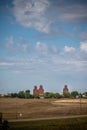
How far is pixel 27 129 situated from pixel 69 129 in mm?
4702

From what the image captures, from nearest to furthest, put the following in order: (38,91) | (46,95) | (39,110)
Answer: (39,110) → (38,91) → (46,95)

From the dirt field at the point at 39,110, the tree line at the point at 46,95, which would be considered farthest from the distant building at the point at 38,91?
the dirt field at the point at 39,110

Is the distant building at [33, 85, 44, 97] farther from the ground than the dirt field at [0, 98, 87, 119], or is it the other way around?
the distant building at [33, 85, 44, 97]

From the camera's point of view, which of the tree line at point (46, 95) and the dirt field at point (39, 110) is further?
the tree line at point (46, 95)

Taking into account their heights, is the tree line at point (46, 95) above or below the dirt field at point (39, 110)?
above

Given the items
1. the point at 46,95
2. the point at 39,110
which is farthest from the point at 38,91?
the point at 39,110

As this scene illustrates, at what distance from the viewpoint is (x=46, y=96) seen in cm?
14088

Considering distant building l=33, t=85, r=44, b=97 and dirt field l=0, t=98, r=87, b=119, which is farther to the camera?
distant building l=33, t=85, r=44, b=97

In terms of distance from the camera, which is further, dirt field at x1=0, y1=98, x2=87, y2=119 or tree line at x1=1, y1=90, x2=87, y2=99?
tree line at x1=1, y1=90, x2=87, y2=99

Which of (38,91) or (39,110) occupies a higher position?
(38,91)

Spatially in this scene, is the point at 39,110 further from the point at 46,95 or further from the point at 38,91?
the point at 46,95

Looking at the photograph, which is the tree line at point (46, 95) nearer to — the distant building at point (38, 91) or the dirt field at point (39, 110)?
the distant building at point (38, 91)

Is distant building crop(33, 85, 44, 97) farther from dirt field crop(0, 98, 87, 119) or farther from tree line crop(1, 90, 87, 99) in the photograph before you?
dirt field crop(0, 98, 87, 119)

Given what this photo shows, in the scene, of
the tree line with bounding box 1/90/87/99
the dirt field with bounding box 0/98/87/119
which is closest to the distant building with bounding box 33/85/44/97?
the tree line with bounding box 1/90/87/99
